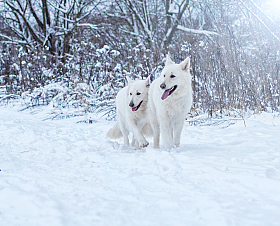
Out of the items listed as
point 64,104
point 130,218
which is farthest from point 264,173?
point 64,104

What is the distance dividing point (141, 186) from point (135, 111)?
2297mm

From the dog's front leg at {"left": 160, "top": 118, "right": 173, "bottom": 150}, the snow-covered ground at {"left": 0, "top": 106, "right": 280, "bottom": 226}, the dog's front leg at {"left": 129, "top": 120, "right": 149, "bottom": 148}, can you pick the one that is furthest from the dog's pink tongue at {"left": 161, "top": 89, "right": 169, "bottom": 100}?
the snow-covered ground at {"left": 0, "top": 106, "right": 280, "bottom": 226}

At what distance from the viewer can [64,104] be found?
846cm

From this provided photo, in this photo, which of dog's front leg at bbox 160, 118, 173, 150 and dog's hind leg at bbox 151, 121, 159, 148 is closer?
dog's front leg at bbox 160, 118, 173, 150

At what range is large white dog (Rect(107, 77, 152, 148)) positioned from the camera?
13.4ft

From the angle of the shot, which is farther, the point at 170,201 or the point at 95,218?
the point at 170,201

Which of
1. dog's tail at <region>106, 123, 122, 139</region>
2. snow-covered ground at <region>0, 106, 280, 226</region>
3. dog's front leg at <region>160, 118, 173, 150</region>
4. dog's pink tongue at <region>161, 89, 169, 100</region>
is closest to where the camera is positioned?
snow-covered ground at <region>0, 106, 280, 226</region>

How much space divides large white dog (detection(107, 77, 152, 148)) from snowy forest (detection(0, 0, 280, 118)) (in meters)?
2.42

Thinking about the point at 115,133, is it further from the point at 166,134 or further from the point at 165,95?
the point at 165,95

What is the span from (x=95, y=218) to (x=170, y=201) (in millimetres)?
501

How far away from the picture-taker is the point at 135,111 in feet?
14.0

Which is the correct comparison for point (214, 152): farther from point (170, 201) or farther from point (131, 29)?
point (131, 29)

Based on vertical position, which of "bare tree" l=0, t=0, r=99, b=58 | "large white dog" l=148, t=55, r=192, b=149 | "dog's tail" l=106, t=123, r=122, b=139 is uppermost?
"bare tree" l=0, t=0, r=99, b=58

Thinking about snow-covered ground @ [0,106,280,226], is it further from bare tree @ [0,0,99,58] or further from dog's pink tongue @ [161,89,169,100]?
bare tree @ [0,0,99,58]
